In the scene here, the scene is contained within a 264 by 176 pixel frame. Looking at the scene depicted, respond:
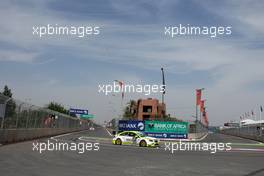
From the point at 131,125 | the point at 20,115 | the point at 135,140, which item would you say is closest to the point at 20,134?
the point at 20,115

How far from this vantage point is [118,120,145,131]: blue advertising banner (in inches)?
1879

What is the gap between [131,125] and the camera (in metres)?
48.4

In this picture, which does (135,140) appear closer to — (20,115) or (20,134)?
(20,134)

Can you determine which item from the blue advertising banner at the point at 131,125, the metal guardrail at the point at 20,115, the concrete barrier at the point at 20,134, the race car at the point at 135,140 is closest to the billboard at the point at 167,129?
the blue advertising banner at the point at 131,125

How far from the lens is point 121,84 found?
5041 centimetres

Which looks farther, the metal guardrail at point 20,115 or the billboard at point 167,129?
the billboard at point 167,129

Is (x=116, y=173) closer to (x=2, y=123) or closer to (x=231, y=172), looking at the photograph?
(x=231, y=172)

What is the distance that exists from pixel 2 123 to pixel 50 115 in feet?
67.9

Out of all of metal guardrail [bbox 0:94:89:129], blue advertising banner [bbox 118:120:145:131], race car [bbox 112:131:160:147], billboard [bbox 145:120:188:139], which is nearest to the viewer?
metal guardrail [bbox 0:94:89:129]

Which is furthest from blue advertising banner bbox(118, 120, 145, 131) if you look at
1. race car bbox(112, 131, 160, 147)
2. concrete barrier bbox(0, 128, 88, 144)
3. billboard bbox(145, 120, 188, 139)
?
race car bbox(112, 131, 160, 147)

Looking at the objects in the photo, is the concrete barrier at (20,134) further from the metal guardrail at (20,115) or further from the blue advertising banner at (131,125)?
the blue advertising banner at (131,125)

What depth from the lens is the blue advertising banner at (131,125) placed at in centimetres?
4773

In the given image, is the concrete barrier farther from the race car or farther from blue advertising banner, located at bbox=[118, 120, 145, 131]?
blue advertising banner, located at bbox=[118, 120, 145, 131]

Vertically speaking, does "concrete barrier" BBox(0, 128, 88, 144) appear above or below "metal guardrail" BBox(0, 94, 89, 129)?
below
